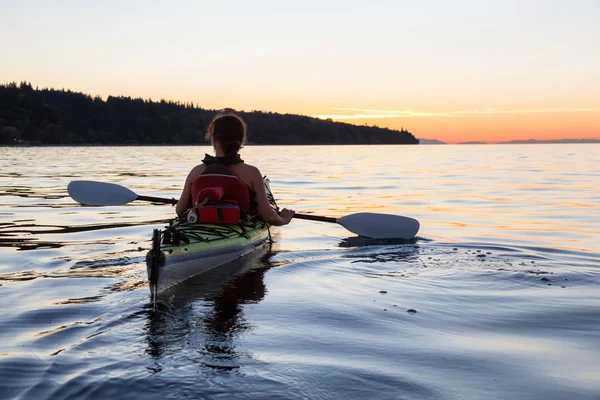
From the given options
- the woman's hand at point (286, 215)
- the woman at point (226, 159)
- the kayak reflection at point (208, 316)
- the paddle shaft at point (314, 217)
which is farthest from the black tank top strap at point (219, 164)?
the paddle shaft at point (314, 217)

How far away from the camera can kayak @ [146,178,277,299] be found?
201 inches

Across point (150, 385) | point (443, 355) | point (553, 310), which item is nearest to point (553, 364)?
point (443, 355)

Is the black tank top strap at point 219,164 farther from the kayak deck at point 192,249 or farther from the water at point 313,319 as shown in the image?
the water at point 313,319

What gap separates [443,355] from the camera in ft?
13.3

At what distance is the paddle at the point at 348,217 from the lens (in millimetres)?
9289

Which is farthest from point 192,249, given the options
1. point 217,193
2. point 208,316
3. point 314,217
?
point 314,217

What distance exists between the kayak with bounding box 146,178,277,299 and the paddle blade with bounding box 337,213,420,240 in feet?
7.48

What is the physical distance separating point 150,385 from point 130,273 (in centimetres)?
346

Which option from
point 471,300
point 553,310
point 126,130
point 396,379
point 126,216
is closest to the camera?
point 396,379

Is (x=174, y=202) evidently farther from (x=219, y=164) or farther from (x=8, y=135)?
(x=8, y=135)

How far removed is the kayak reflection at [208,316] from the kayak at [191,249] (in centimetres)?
12

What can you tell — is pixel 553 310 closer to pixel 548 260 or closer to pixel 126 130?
pixel 548 260

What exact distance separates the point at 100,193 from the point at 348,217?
4009 millimetres

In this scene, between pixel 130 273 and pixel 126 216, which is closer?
pixel 130 273
